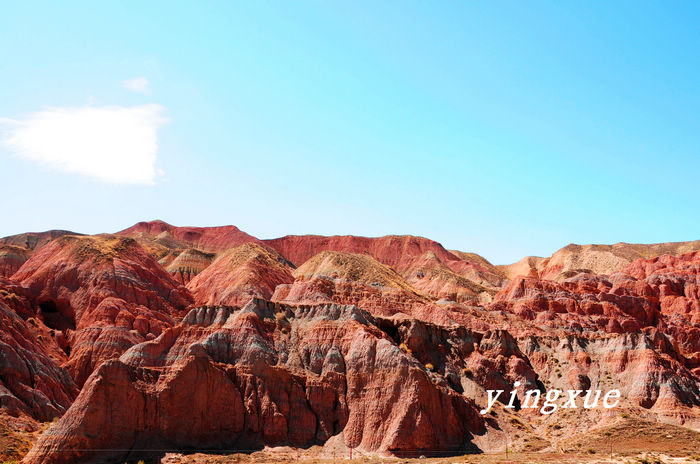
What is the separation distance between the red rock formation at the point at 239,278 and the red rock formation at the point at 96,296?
5.89 m

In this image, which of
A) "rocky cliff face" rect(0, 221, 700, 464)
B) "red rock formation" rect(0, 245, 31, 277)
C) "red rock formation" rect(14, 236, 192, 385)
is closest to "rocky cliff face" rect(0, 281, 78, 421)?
"rocky cliff face" rect(0, 221, 700, 464)

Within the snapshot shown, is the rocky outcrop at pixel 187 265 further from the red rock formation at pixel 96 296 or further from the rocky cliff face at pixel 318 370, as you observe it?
the rocky cliff face at pixel 318 370

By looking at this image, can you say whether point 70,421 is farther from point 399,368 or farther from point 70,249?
point 70,249

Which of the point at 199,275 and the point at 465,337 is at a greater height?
the point at 199,275

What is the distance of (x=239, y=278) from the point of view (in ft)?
516

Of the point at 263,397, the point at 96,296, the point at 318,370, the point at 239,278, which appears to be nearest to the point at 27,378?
the point at 263,397

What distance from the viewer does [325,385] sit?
75875 millimetres

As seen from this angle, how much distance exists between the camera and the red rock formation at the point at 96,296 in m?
115

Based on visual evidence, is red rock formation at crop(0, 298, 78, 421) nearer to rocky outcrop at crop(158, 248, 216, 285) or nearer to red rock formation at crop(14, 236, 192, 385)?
red rock formation at crop(14, 236, 192, 385)

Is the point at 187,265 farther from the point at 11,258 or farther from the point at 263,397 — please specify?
the point at 263,397

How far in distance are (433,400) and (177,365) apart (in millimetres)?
22833

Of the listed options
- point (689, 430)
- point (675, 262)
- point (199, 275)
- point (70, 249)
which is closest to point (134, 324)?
point (70, 249)

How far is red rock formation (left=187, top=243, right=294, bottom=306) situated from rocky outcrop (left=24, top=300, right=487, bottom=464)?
6492 cm

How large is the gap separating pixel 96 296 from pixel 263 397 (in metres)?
67.1
